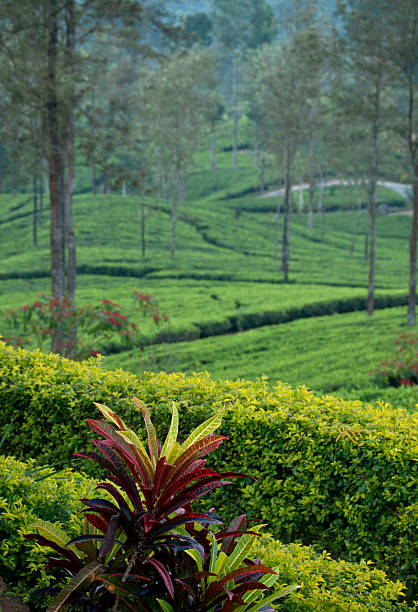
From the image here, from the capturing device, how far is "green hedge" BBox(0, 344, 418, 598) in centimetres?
344

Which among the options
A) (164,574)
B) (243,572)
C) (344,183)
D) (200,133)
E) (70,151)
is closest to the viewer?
(164,574)

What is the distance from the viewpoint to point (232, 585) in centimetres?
227

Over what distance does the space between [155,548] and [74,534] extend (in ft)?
1.78

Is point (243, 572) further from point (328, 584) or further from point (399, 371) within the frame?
point (399, 371)

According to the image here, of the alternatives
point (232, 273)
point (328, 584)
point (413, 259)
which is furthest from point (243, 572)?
point (232, 273)

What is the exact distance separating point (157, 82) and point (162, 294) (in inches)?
725

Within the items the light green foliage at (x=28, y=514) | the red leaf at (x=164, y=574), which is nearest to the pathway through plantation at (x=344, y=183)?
the light green foliage at (x=28, y=514)

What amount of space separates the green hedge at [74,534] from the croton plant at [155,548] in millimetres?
226

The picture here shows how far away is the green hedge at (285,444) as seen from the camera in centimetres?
344

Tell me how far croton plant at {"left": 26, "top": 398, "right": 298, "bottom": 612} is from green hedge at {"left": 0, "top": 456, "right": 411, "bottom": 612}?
226 millimetres

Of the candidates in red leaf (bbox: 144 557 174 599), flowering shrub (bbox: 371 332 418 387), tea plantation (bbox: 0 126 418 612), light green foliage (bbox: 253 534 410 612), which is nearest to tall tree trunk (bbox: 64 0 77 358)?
tea plantation (bbox: 0 126 418 612)

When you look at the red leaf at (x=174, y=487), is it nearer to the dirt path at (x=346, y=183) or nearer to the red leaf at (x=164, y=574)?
the red leaf at (x=164, y=574)

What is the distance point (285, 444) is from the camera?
12.4 ft

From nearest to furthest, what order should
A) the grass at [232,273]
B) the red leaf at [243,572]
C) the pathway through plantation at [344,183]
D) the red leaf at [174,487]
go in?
the red leaf at [243,572]
the red leaf at [174,487]
the grass at [232,273]
the pathway through plantation at [344,183]
